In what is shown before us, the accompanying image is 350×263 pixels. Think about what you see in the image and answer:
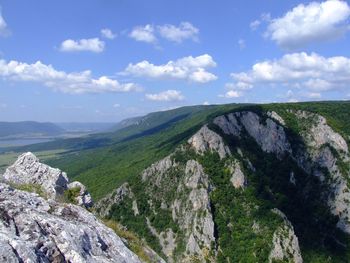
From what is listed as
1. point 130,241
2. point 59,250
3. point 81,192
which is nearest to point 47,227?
point 59,250

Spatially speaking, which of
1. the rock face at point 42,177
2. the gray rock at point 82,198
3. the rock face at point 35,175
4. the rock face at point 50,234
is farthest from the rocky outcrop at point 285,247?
the rock face at point 50,234

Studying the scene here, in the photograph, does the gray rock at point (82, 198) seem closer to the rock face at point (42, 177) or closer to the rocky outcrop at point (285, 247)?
the rock face at point (42, 177)

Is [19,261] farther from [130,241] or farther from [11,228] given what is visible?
[130,241]

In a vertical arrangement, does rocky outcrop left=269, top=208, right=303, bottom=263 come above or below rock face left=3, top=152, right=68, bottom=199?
below

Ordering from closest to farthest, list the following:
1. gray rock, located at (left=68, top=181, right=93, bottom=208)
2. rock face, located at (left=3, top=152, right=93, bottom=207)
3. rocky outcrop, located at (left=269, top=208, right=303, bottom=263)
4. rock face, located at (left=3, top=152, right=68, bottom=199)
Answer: gray rock, located at (left=68, top=181, right=93, bottom=208)
rock face, located at (left=3, top=152, right=93, bottom=207)
rock face, located at (left=3, top=152, right=68, bottom=199)
rocky outcrop, located at (left=269, top=208, right=303, bottom=263)

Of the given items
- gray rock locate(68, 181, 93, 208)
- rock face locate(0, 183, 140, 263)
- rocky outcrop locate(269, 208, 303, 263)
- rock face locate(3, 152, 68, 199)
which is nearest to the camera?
rock face locate(0, 183, 140, 263)

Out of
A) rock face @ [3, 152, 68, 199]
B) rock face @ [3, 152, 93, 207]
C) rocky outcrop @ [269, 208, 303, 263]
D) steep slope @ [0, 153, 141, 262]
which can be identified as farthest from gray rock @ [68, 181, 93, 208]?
rocky outcrop @ [269, 208, 303, 263]

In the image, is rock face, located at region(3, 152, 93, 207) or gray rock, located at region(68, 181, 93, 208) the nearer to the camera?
gray rock, located at region(68, 181, 93, 208)

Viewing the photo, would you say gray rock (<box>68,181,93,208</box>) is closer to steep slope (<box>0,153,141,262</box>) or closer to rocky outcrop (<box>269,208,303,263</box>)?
steep slope (<box>0,153,141,262</box>)
